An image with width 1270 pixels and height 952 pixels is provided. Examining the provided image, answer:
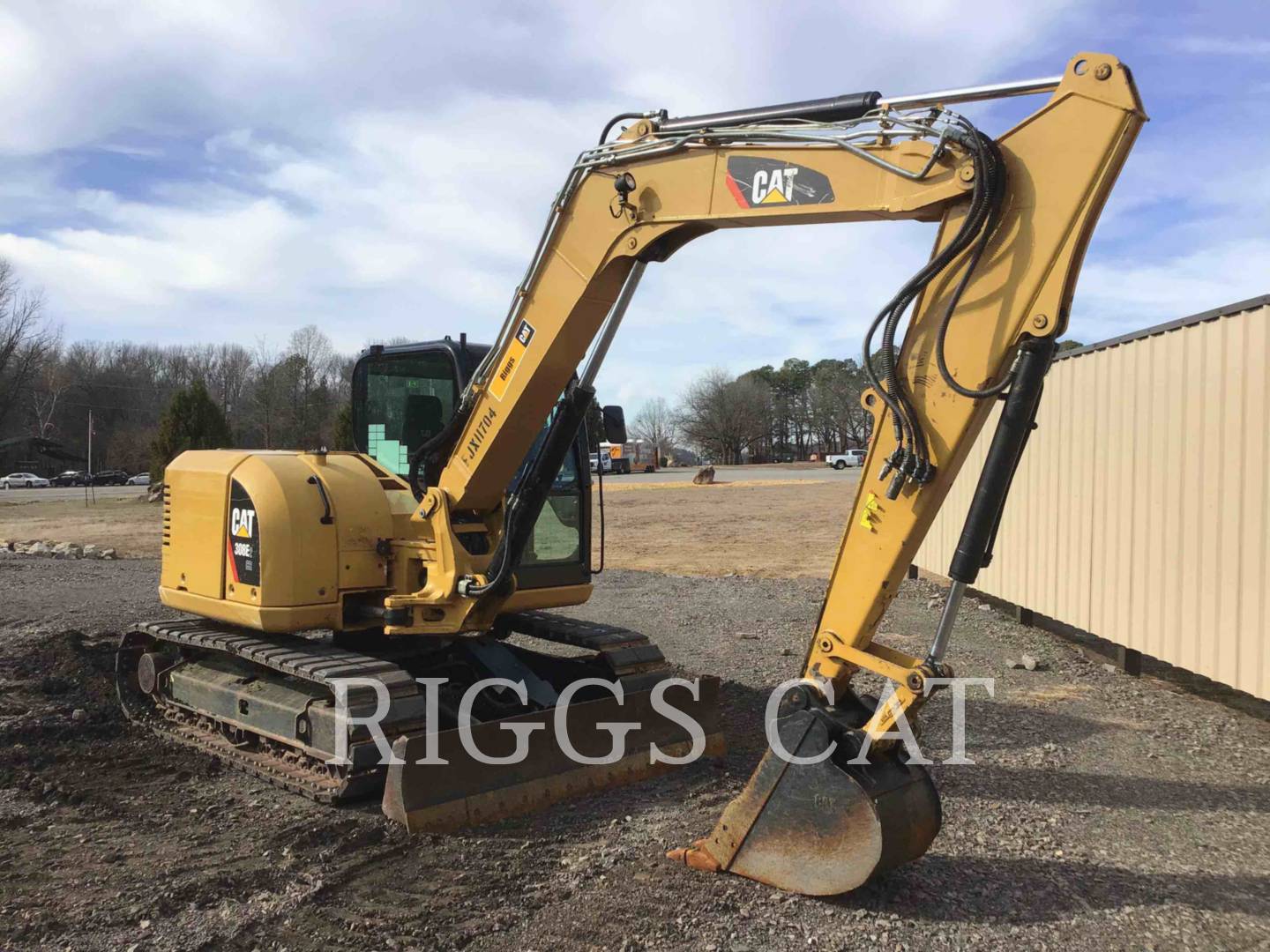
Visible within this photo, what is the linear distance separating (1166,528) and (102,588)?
41.8 ft

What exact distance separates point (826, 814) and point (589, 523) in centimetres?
326

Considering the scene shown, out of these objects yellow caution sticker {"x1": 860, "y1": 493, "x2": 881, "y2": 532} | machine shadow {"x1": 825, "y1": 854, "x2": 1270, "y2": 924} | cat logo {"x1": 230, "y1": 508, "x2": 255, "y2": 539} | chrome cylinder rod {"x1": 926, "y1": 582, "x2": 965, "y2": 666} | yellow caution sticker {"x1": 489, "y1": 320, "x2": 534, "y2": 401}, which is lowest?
machine shadow {"x1": 825, "y1": 854, "x2": 1270, "y2": 924}

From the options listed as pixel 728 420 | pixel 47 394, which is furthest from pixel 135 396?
pixel 728 420

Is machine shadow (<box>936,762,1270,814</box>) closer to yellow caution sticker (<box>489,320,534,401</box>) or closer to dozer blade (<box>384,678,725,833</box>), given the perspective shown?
dozer blade (<box>384,678,725,833</box>)

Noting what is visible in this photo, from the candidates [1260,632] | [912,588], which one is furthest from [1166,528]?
[912,588]

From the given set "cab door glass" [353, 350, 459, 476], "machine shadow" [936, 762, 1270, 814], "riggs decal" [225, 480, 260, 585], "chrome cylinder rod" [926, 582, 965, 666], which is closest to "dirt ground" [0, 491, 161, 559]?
"cab door glass" [353, 350, 459, 476]

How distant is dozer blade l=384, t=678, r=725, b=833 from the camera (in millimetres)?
5211

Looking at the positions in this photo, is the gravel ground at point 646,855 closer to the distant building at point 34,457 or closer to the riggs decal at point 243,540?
the riggs decal at point 243,540

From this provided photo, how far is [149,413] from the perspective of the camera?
75.8m

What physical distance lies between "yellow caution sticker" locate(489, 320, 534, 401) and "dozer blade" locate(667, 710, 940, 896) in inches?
96.4

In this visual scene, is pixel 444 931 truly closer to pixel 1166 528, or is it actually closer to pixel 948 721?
pixel 948 721

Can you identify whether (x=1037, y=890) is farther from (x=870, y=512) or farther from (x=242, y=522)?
(x=242, y=522)

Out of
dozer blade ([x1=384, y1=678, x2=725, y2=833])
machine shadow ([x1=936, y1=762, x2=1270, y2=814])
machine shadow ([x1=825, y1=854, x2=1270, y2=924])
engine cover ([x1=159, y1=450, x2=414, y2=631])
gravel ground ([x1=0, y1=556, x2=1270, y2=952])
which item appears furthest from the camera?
engine cover ([x1=159, y1=450, x2=414, y2=631])

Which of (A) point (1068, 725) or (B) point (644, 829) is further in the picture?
(A) point (1068, 725)
